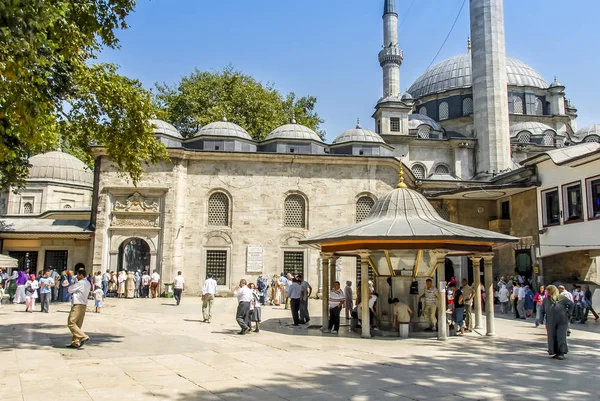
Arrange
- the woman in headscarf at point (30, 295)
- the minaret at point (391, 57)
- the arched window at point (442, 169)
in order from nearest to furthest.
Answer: the woman in headscarf at point (30, 295)
the arched window at point (442, 169)
the minaret at point (391, 57)

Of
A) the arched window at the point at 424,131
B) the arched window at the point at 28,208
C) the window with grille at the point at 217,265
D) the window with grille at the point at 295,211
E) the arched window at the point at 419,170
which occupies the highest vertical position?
the arched window at the point at 424,131

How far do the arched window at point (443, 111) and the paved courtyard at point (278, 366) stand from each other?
2907cm

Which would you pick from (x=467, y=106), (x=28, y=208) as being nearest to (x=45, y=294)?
(x=28, y=208)

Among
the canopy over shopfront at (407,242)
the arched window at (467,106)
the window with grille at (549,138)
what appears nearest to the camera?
the canopy over shopfront at (407,242)

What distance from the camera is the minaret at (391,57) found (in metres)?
41.2

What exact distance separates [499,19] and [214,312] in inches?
1013

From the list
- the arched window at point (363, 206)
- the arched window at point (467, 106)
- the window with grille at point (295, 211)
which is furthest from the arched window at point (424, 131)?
the window with grille at point (295, 211)

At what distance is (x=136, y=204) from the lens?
23359 millimetres

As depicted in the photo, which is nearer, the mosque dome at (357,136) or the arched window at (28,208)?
the mosque dome at (357,136)

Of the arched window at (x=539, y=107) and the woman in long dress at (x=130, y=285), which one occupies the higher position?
the arched window at (x=539, y=107)

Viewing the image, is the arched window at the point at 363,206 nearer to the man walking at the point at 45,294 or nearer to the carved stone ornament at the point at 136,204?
the carved stone ornament at the point at 136,204

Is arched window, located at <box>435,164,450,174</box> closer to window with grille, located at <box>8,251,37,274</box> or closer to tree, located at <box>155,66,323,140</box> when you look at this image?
tree, located at <box>155,66,323,140</box>

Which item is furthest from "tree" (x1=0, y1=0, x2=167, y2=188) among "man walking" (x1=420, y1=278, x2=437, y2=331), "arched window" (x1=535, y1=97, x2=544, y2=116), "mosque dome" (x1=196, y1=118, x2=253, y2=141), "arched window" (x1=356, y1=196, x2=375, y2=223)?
"arched window" (x1=535, y1=97, x2=544, y2=116)

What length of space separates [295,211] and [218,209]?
3.78 metres
